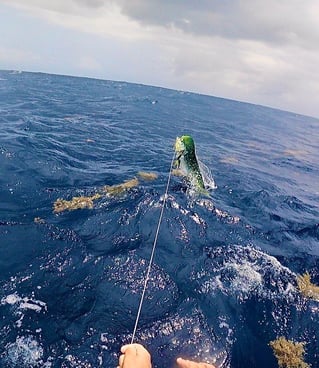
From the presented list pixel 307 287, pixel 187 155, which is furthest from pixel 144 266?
pixel 307 287

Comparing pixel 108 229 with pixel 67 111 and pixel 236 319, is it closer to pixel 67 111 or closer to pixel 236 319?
pixel 236 319

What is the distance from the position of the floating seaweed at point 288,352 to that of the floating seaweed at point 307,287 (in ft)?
7.72

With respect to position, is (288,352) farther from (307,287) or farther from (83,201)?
(83,201)

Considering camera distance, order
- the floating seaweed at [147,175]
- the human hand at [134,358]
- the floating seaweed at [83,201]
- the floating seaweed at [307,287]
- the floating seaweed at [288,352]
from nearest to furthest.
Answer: the human hand at [134,358]
the floating seaweed at [288,352]
the floating seaweed at [307,287]
the floating seaweed at [83,201]
the floating seaweed at [147,175]

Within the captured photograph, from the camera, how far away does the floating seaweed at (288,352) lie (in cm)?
944

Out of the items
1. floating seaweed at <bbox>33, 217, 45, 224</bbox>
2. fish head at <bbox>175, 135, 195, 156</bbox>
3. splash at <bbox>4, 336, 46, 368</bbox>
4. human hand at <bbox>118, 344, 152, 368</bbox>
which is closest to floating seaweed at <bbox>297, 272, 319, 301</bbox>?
fish head at <bbox>175, 135, 195, 156</bbox>

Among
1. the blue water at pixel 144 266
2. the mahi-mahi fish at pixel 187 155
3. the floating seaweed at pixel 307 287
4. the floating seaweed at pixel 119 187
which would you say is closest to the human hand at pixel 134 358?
the blue water at pixel 144 266

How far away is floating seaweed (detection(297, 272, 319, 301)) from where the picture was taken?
12.2 m

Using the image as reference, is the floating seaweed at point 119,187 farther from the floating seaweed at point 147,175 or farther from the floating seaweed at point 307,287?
the floating seaweed at point 307,287

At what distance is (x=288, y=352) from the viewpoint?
977cm

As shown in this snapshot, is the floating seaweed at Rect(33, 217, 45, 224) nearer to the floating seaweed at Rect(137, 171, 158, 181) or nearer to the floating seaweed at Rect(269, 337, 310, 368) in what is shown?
the floating seaweed at Rect(137, 171, 158, 181)

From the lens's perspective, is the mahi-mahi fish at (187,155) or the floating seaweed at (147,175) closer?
the mahi-mahi fish at (187,155)

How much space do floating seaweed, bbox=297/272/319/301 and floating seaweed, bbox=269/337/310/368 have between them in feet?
7.72

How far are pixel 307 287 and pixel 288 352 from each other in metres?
3.55
